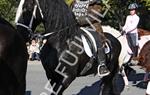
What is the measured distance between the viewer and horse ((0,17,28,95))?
11.3 feet

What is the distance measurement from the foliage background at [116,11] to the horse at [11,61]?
60.4ft

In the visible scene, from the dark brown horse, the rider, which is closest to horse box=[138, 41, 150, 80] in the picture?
the dark brown horse

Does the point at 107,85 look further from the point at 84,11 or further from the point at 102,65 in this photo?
the point at 84,11

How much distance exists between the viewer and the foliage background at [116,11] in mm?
22375

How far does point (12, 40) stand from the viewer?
12.0 feet

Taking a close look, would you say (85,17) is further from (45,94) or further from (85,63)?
(45,94)

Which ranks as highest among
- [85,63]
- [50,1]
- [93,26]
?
[50,1]

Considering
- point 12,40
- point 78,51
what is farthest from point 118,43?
point 12,40

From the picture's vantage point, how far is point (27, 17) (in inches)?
266

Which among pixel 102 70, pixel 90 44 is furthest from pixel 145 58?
pixel 90 44

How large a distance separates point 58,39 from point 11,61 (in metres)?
3.65

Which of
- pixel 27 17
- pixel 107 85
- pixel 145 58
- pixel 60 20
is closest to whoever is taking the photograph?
pixel 27 17

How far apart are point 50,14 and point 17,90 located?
351 centimetres

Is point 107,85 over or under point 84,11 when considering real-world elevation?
under
